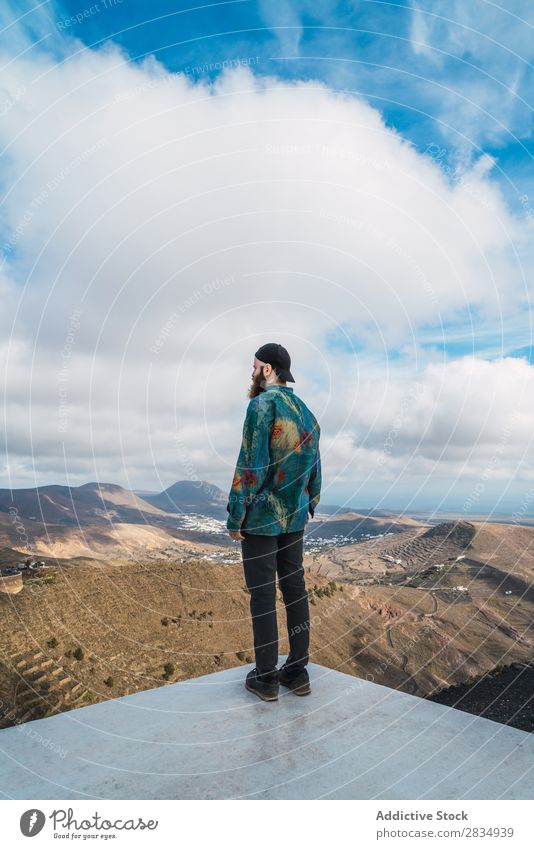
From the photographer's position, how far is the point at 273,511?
4332 mm

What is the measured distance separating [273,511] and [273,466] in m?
0.38

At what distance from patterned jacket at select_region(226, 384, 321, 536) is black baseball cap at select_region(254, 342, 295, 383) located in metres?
0.17

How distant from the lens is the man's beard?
4.76 metres

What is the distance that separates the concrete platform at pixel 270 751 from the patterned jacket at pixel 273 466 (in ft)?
4.61

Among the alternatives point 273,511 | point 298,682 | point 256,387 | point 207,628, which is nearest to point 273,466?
point 273,511

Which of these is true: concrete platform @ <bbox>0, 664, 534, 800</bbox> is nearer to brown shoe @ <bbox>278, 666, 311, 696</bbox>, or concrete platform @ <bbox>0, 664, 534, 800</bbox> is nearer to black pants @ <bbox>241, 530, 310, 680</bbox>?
brown shoe @ <bbox>278, 666, 311, 696</bbox>

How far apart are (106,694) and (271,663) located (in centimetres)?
1248

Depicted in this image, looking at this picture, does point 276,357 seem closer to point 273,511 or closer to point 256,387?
point 256,387

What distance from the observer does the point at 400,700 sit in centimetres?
423

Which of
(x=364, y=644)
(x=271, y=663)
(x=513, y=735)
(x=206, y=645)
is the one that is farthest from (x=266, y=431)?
(x=364, y=644)

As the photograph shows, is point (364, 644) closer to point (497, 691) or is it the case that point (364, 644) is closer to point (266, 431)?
point (497, 691)

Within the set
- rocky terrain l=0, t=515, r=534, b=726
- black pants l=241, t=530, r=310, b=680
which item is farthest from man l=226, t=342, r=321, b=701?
rocky terrain l=0, t=515, r=534, b=726

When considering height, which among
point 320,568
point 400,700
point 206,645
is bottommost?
point 320,568

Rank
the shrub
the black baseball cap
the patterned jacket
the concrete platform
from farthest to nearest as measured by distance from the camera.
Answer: the shrub → the black baseball cap → the patterned jacket → the concrete platform
